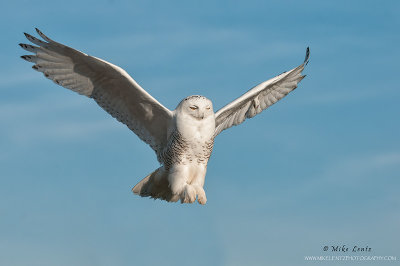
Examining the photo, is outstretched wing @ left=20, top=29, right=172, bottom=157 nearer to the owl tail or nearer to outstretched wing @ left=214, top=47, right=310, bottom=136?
the owl tail

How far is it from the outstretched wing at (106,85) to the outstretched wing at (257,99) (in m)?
1.27

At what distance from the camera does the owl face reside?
54.0 feet

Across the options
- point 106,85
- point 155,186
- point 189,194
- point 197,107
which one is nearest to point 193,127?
point 197,107

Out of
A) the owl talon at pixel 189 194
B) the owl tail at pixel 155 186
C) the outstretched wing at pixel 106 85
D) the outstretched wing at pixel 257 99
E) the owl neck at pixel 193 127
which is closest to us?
the owl talon at pixel 189 194

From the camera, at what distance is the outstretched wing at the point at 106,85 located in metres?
16.7

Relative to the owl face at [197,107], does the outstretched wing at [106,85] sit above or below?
above

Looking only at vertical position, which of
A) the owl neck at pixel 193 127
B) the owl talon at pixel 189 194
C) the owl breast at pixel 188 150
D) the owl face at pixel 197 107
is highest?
the owl face at pixel 197 107

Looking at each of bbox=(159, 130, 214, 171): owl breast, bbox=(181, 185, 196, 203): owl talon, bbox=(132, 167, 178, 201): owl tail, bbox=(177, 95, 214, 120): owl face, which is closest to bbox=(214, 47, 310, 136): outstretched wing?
bbox=(177, 95, 214, 120): owl face

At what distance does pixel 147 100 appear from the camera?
17094 millimetres

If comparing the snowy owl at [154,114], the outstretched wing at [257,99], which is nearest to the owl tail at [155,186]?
the snowy owl at [154,114]

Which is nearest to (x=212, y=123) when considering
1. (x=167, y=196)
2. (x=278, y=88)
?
(x=167, y=196)

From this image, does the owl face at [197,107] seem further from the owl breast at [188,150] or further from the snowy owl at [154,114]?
the owl breast at [188,150]

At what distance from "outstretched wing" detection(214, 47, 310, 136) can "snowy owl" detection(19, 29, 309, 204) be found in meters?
0.04

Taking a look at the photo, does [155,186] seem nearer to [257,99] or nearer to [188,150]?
[188,150]
